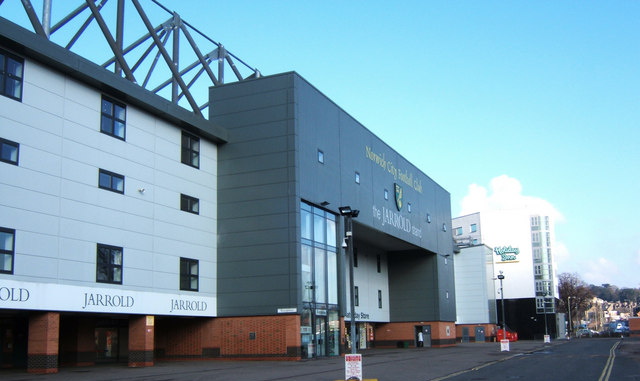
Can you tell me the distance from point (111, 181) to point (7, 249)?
20.9 ft

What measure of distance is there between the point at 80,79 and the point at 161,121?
5630 millimetres

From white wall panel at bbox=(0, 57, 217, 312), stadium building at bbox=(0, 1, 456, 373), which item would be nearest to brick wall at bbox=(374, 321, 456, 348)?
stadium building at bbox=(0, 1, 456, 373)

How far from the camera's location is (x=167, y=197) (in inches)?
1294

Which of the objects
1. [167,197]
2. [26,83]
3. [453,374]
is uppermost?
[26,83]

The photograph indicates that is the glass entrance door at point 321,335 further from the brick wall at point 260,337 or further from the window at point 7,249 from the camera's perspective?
the window at point 7,249

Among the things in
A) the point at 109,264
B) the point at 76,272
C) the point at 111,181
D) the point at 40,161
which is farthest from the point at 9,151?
the point at 109,264

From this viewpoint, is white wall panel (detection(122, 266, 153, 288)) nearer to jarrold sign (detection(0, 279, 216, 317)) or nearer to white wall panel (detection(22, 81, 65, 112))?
jarrold sign (detection(0, 279, 216, 317))

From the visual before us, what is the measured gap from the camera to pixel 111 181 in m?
29.5

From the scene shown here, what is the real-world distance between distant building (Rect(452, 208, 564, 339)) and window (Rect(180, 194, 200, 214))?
69.5 meters

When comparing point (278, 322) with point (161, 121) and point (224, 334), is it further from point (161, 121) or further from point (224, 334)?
point (161, 121)

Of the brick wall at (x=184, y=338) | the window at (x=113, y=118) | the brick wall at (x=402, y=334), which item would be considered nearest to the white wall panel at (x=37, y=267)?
the window at (x=113, y=118)

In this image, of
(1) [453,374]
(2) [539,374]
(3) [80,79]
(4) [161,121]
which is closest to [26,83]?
(3) [80,79]

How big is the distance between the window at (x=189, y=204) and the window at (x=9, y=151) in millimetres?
10236

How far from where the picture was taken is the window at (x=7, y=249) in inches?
933
